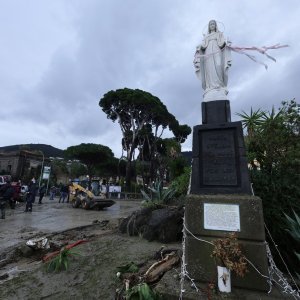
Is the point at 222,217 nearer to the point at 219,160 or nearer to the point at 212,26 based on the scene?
the point at 219,160

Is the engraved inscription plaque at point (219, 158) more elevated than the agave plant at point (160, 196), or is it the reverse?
the engraved inscription plaque at point (219, 158)

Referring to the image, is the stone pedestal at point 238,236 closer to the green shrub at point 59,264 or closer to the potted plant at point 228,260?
the potted plant at point 228,260

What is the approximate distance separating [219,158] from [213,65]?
171 centimetres

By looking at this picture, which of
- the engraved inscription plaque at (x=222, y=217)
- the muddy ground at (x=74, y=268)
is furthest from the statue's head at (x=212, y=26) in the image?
the muddy ground at (x=74, y=268)

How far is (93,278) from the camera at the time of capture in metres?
4.32

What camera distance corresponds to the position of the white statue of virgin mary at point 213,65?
4.72 m

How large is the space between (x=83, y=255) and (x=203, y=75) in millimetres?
3912

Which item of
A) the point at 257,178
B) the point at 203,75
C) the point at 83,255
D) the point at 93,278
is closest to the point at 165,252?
the point at 93,278

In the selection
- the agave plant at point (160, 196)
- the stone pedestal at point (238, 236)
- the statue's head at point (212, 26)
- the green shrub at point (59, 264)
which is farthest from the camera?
the agave plant at point (160, 196)

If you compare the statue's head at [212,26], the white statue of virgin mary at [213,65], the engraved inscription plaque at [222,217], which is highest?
the statue's head at [212,26]

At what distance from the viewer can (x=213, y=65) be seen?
486 cm

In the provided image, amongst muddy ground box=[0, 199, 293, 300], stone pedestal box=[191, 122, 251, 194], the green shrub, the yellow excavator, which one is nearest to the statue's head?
stone pedestal box=[191, 122, 251, 194]

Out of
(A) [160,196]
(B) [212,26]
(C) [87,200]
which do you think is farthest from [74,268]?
(C) [87,200]

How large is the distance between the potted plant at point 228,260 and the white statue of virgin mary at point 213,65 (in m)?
2.37
